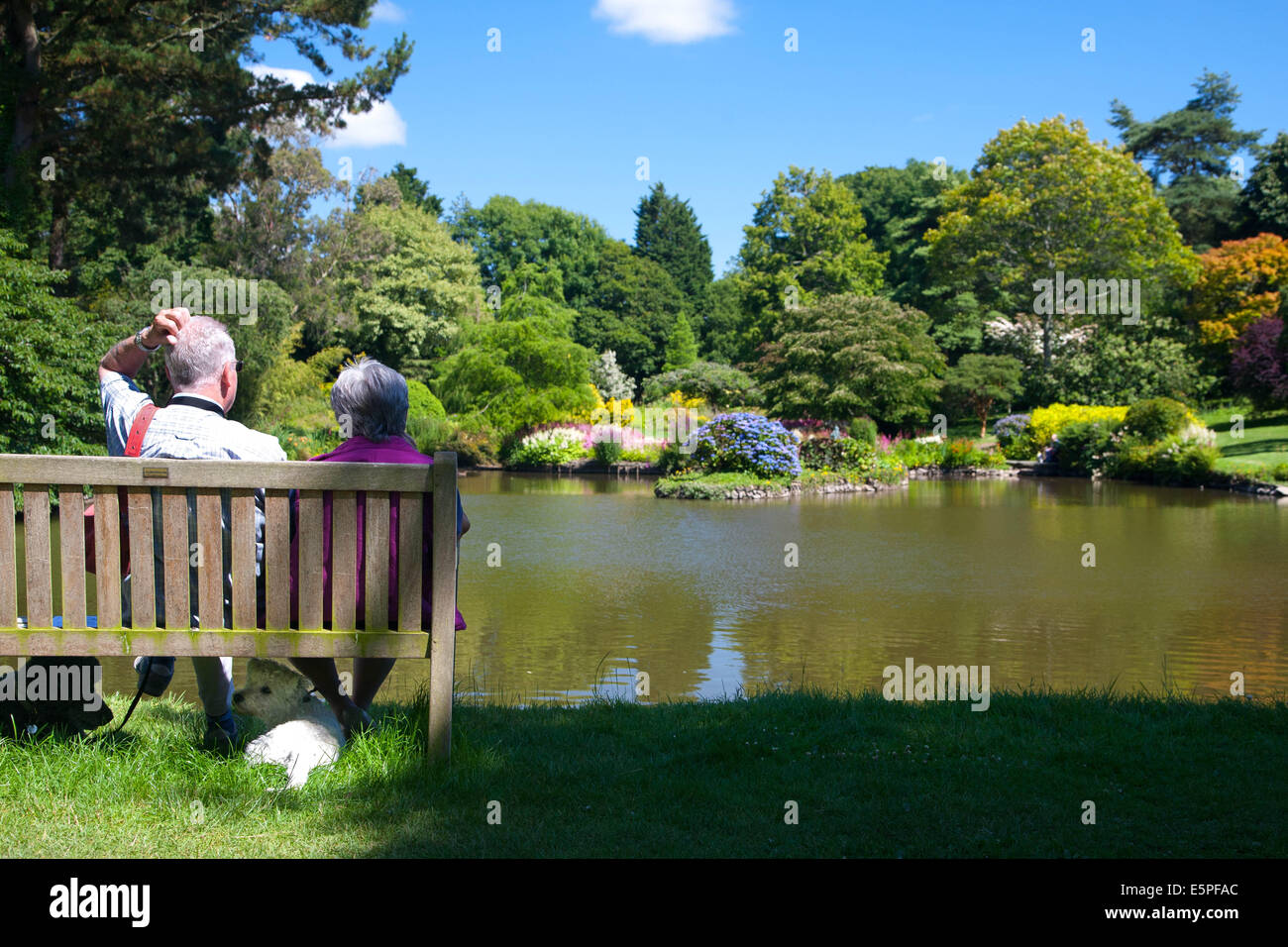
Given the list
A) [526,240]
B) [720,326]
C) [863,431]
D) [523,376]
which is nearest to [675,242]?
[720,326]

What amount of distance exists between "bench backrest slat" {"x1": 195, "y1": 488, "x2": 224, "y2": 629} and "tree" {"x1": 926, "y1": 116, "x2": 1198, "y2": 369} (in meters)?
34.6

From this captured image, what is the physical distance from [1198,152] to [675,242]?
26481 mm

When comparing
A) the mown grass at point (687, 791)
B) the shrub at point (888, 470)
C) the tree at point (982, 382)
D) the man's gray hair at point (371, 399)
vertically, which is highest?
the tree at point (982, 382)

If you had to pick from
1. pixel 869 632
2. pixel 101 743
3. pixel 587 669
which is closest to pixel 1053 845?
pixel 101 743

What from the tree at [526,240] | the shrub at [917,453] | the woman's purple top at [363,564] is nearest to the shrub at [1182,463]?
the shrub at [917,453]

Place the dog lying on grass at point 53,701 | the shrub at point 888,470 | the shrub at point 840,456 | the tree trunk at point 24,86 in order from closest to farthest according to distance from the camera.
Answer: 1. the dog lying on grass at point 53,701
2. the tree trunk at point 24,86
3. the shrub at point 888,470
4. the shrub at point 840,456

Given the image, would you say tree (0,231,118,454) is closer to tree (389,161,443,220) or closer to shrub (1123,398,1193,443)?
shrub (1123,398,1193,443)

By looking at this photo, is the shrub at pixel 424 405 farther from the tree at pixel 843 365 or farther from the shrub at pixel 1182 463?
the shrub at pixel 1182 463

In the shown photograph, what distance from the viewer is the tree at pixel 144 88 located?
1591 cm

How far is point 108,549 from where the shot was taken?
3.35 meters

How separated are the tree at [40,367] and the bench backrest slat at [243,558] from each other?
463 inches

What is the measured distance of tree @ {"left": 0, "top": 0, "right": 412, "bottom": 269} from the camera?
15.9 metres

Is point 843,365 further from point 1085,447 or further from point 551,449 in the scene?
point 551,449
